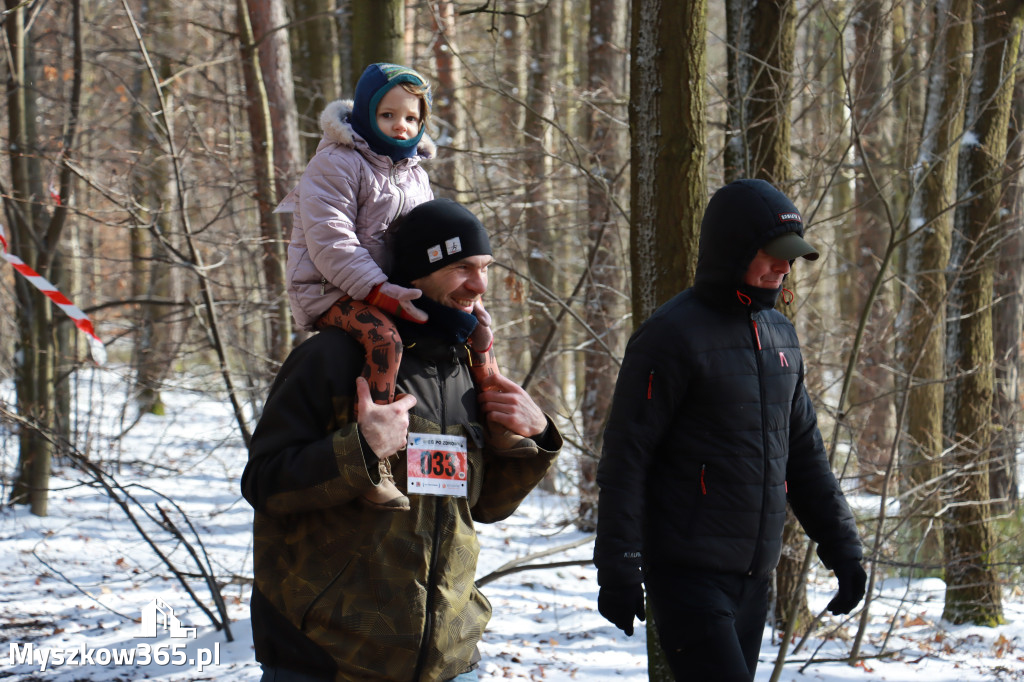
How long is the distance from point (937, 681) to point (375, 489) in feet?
15.0

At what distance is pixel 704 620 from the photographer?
2.69 m

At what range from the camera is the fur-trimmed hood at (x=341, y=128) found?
2.43 m

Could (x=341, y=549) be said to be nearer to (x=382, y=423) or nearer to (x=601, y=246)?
(x=382, y=423)

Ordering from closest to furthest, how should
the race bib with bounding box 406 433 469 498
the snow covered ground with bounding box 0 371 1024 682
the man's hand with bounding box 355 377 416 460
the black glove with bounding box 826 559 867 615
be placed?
the man's hand with bounding box 355 377 416 460
the race bib with bounding box 406 433 469 498
the black glove with bounding box 826 559 867 615
the snow covered ground with bounding box 0 371 1024 682

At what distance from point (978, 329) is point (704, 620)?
5.48 metres

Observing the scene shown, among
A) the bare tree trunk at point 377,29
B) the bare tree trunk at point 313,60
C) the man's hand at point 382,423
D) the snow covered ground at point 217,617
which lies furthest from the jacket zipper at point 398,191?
the bare tree trunk at point 313,60

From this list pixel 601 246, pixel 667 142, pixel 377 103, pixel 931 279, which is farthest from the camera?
pixel 601 246

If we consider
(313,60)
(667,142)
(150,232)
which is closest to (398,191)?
(667,142)

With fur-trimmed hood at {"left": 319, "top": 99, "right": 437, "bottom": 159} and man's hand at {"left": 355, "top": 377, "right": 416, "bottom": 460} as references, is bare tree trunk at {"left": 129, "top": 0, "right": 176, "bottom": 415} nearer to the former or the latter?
fur-trimmed hood at {"left": 319, "top": 99, "right": 437, "bottom": 159}

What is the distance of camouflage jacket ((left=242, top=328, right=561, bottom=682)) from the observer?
6.67 feet

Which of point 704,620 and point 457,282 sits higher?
point 457,282

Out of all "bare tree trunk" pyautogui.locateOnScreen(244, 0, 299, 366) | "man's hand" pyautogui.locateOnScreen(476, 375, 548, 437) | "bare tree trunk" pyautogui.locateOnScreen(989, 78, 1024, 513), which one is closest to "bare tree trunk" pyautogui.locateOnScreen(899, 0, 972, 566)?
"bare tree trunk" pyautogui.locateOnScreen(989, 78, 1024, 513)

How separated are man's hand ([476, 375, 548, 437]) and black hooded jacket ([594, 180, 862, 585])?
48 cm

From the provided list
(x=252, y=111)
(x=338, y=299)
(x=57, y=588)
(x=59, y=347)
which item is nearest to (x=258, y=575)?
(x=338, y=299)
